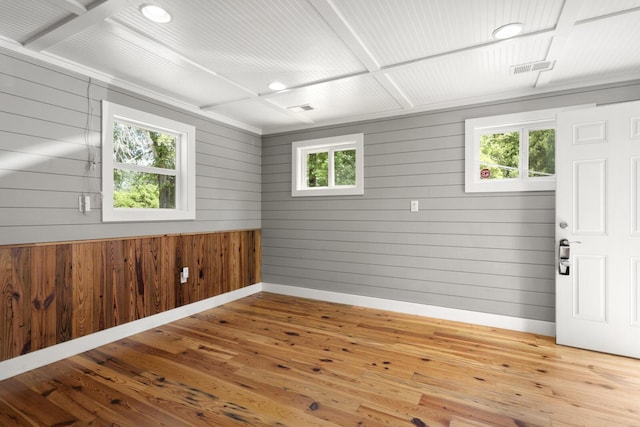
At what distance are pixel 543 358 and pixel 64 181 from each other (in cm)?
436

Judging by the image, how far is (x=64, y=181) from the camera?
8.85ft

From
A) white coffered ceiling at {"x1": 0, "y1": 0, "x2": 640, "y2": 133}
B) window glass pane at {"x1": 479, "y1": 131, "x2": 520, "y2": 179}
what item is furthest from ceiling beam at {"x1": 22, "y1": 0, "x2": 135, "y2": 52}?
window glass pane at {"x1": 479, "y1": 131, "x2": 520, "y2": 179}

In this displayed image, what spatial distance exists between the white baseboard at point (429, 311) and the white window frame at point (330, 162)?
1.40 meters

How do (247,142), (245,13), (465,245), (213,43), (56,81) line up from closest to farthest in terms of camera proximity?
(245,13) < (213,43) < (56,81) < (465,245) < (247,142)

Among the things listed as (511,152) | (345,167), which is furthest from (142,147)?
(511,152)

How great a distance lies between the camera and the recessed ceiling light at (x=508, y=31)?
2.15m

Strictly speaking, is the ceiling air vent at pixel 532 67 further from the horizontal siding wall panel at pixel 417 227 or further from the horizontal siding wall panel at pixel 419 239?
the horizontal siding wall panel at pixel 419 239

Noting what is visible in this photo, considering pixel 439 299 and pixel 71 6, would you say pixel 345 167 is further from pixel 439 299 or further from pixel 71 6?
pixel 71 6

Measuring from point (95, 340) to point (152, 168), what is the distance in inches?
70.1

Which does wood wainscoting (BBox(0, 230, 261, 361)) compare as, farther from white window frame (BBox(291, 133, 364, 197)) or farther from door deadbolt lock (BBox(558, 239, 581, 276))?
door deadbolt lock (BBox(558, 239, 581, 276))

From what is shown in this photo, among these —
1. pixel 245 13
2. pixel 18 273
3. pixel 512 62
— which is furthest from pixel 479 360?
pixel 18 273

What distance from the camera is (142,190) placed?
11.2 feet

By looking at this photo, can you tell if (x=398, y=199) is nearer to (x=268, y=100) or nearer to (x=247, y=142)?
(x=268, y=100)

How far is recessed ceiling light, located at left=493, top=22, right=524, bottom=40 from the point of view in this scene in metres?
2.15
